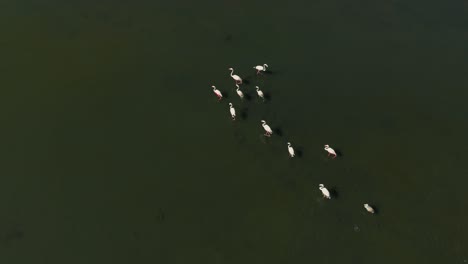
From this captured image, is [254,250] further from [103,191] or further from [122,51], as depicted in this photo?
[122,51]

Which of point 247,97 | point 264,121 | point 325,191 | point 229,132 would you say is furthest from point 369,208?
point 247,97

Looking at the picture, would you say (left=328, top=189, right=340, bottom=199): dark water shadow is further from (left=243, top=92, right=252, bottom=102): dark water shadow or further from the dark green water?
(left=243, top=92, right=252, bottom=102): dark water shadow

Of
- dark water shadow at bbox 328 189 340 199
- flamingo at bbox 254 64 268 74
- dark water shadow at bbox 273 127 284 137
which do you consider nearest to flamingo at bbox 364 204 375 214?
dark water shadow at bbox 328 189 340 199

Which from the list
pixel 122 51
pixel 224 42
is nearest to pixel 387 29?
pixel 224 42

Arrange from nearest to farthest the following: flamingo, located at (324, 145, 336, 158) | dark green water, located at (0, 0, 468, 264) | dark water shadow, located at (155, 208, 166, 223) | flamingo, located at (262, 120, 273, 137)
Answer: dark green water, located at (0, 0, 468, 264), dark water shadow, located at (155, 208, 166, 223), flamingo, located at (324, 145, 336, 158), flamingo, located at (262, 120, 273, 137)

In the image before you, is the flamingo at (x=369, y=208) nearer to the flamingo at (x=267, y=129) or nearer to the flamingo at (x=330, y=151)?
the flamingo at (x=330, y=151)

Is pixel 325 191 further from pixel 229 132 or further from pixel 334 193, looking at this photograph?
pixel 229 132

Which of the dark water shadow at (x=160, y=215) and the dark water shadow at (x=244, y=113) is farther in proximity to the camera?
the dark water shadow at (x=244, y=113)

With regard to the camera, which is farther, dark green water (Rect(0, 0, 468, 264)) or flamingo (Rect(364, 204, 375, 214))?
flamingo (Rect(364, 204, 375, 214))

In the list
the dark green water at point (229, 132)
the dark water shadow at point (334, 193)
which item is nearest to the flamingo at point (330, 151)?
the dark green water at point (229, 132)
